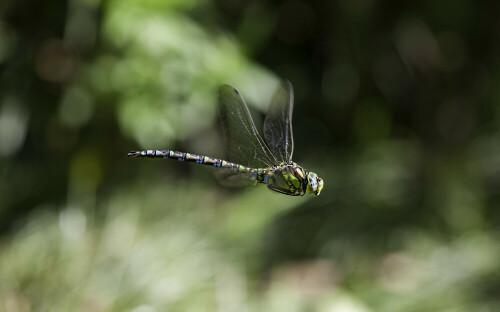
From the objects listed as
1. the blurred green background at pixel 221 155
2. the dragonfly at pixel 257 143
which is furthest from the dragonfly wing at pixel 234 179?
the blurred green background at pixel 221 155

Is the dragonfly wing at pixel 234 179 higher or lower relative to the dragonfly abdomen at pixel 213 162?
lower

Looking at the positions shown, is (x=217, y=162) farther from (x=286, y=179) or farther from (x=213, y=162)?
(x=286, y=179)

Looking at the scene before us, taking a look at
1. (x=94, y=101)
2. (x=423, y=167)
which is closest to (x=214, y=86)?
(x=94, y=101)

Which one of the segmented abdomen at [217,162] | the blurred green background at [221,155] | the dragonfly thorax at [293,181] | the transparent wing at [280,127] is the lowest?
the dragonfly thorax at [293,181]

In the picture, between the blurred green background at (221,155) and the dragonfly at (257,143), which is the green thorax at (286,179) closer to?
the dragonfly at (257,143)

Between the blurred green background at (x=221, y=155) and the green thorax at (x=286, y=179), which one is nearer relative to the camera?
the green thorax at (x=286, y=179)

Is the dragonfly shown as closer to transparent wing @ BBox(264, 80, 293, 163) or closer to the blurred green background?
transparent wing @ BBox(264, 80, 293, 163)
